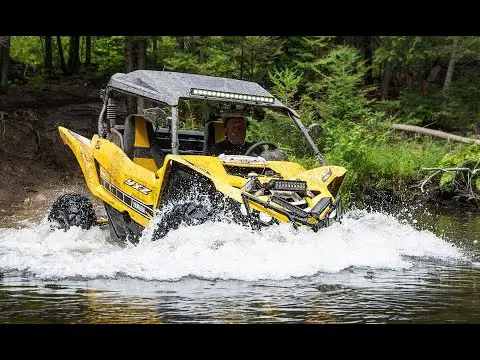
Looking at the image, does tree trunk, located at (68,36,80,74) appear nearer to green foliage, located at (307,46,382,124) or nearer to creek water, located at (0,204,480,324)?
green foliage, located at (307,46,382,124)

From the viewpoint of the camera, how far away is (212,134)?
10172 millimetres

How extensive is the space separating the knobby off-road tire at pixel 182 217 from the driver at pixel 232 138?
1.86m

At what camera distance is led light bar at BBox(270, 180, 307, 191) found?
830cm

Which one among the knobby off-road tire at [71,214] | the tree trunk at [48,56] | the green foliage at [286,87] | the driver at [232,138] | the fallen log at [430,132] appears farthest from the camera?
the tree trunk at [48,56]

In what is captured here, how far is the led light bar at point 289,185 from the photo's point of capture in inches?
327

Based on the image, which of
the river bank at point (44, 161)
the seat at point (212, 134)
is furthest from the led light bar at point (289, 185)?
the river bank at point (44, 161)

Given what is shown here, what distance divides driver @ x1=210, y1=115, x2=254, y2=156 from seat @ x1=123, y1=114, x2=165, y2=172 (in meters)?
0.72

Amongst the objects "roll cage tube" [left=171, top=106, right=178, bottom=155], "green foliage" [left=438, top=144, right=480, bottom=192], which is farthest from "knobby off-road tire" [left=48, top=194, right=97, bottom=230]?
"green foliage" [left=438, top=144, right=480, bottom=192]

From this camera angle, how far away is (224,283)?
7172 millimetres

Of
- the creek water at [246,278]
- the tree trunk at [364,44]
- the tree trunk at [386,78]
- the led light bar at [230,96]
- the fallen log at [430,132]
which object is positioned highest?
the tree trunk at [364,44]

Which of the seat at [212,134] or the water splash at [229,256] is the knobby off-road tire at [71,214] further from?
the seat at [212,134]

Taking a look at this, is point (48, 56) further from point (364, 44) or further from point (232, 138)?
point (232, 138)
